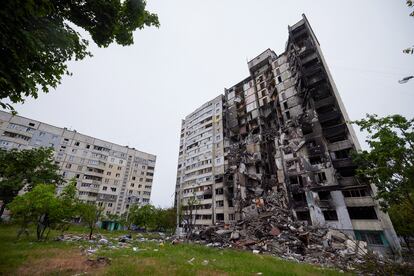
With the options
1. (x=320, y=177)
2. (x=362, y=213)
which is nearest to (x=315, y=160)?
(x=320, y=177)

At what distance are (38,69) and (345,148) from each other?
32.4 meters

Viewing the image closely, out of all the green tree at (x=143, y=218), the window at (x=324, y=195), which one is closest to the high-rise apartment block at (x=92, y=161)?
the green tree at (x=143, y=218)

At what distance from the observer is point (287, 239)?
20078mm

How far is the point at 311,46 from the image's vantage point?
104ft

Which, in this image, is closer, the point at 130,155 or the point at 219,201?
the point at 219,201

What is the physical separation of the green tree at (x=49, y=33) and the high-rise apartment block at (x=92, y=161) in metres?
43.5

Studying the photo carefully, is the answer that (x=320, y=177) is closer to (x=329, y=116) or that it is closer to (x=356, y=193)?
(x=356, y=193)

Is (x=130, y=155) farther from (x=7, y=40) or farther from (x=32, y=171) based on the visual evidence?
(x=7, y=40)

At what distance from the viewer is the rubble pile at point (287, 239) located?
16547 millimetres

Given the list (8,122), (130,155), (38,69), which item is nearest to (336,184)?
(38,69)

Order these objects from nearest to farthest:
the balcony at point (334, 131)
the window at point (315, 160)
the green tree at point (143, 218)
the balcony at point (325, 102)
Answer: the balcony at point (334, 131) < the window at point (315, 160) < the balcony at point (325, 102) < the green tree at point (143, 218)

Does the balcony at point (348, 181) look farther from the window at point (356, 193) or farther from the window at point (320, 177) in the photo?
the window at point (320, 177)

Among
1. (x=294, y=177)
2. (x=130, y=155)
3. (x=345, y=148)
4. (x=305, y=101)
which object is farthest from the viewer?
(x=130, y=155)

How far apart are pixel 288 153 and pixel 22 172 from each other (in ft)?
142
